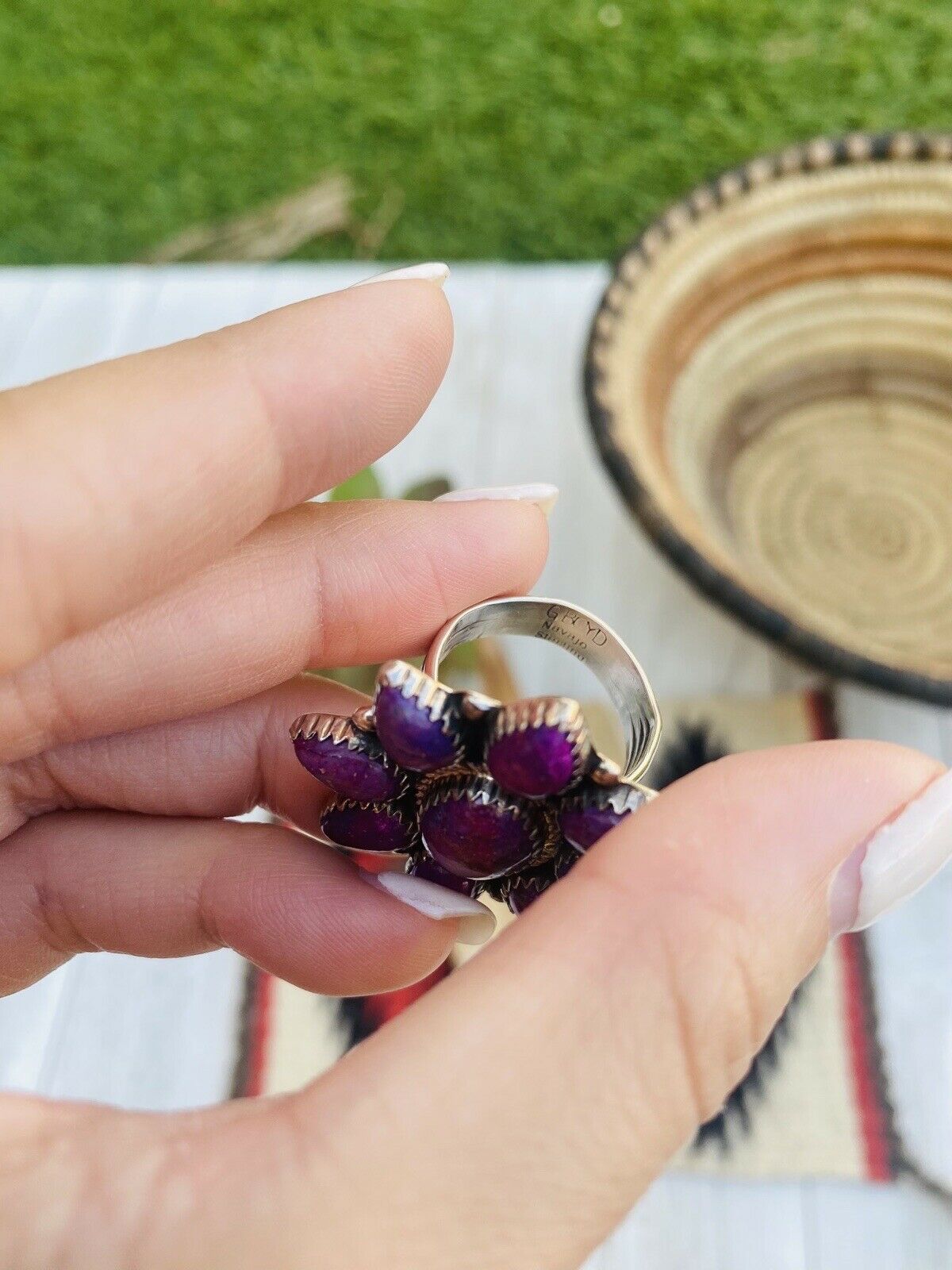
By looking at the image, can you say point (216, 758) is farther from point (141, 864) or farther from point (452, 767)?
point (452, 767)

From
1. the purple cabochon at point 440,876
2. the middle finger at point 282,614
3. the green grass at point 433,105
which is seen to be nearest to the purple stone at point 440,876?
the purple cabochon at point 440,876

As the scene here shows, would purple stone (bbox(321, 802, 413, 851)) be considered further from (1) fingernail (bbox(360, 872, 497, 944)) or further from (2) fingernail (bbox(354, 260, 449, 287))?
(2) fingernail (bbox(354, 260, 449, 287))

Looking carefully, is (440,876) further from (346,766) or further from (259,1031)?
(259,1031)

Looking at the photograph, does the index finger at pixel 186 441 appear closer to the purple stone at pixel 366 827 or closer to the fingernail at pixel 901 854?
the purple stone at pixel 366 827

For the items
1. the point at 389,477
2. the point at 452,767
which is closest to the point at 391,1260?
the point at 452,767

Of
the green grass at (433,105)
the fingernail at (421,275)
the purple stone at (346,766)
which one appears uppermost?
the green grass at (433,105)

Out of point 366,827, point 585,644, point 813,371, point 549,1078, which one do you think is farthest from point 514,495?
point 813,371

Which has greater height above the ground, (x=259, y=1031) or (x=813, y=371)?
(x=813, y=371)
